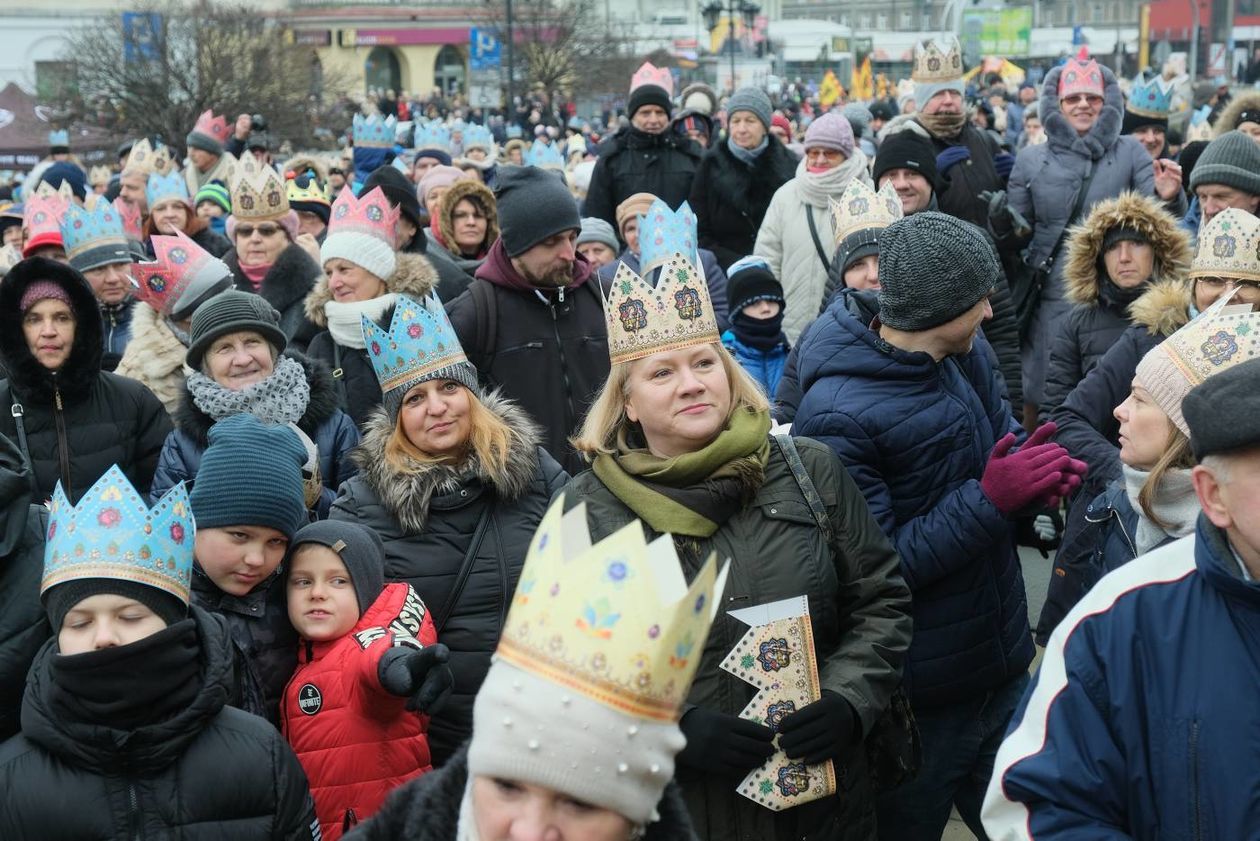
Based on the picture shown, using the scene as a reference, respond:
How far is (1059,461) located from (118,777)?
228 cm

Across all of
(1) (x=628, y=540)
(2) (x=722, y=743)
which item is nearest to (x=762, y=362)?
(2) (x=722, y=743)

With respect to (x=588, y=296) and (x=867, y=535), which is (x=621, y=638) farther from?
(x=588, y=296)

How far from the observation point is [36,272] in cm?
532

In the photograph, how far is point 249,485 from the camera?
4023 mm

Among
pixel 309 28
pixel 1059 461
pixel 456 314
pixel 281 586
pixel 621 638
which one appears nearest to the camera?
pixel 621 638

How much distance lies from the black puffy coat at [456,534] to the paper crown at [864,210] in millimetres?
2086

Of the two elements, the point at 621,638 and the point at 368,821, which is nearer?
the point at 621,638

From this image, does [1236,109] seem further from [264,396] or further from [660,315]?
[660,315]

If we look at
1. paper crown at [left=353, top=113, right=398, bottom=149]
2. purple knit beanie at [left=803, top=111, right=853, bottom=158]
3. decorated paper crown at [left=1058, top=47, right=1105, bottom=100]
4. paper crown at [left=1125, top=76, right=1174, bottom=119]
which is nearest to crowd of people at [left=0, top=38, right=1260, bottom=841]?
purple knit beanie at [left=803, top=111, right=853, bottom=158]

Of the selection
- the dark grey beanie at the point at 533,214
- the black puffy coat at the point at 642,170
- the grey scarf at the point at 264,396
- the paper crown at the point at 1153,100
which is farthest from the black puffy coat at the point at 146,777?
the paper crown at the point at 1153,100

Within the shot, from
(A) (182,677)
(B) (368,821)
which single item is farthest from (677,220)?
(B) (368,821)

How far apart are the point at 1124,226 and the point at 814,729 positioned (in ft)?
12.1

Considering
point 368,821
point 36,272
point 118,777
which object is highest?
point 36,272

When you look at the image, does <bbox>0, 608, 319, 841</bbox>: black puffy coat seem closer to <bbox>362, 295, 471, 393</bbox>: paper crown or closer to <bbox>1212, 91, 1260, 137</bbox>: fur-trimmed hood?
<bbox>362, 295, 471, 393</bbox>: paper crown
